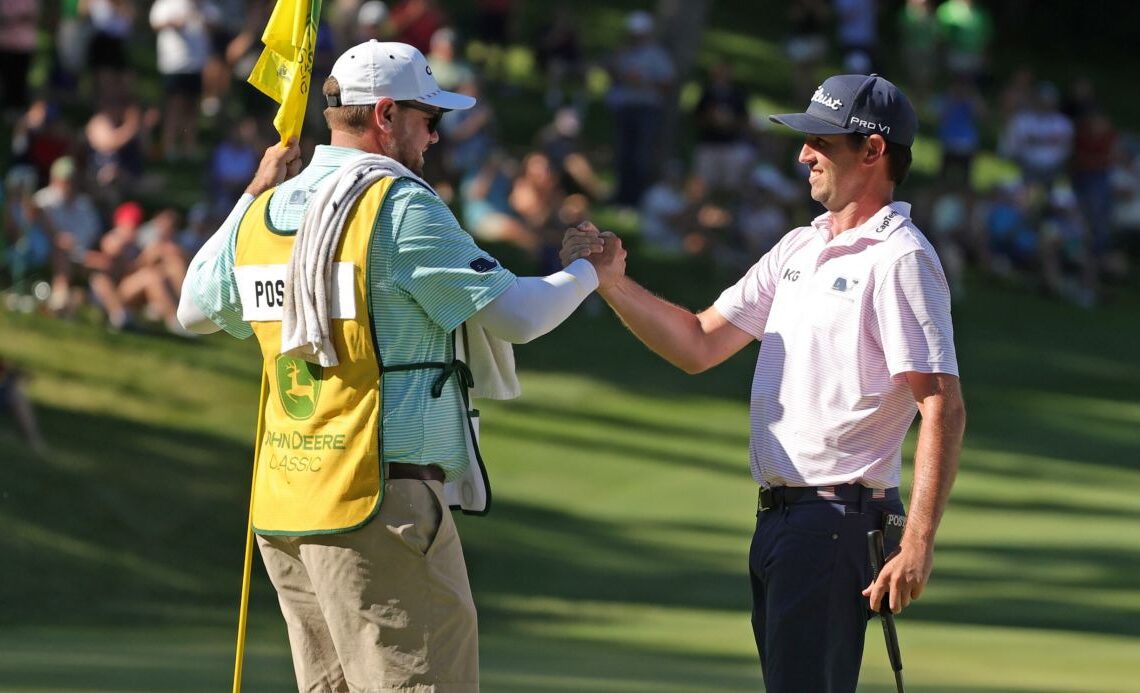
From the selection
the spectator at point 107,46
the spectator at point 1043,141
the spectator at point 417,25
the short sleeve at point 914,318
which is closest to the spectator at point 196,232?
the spectator at point 107,46

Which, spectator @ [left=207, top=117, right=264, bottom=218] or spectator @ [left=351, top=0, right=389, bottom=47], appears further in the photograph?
spectator @ [left=351, top=0, right=389, bottom=47]

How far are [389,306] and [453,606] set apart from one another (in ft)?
2.54

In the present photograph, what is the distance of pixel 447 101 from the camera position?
17.4 feet

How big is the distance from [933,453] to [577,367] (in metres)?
14.0

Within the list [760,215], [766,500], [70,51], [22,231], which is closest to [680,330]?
[766,500]

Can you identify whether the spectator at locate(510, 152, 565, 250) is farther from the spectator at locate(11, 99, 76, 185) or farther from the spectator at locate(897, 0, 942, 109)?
the spectator at locate(897, 0, 942, 109)

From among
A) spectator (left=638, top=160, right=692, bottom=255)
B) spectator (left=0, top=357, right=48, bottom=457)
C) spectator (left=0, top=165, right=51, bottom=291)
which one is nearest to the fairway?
spectator (left=0, top=357, right=48, bottom=457)

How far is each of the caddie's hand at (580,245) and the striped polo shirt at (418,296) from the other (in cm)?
50

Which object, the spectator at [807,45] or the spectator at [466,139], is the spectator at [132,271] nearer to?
the spectator at [466,139]

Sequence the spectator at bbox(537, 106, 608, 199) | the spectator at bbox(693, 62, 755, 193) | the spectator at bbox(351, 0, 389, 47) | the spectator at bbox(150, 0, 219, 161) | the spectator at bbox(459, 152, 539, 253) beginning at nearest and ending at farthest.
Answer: the spectator at bbox(351, 0, 389, 47), the spectator at bbox(459, 152, 539, 253), the spectator at bbox(150, 0, 219, 161), the spectator at bbox(537, 106, 608, 199), the spectator at bbox(693, 62, 755, 193)

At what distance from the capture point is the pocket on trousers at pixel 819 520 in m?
5.22

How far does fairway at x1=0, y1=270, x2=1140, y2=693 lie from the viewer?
1109 cm

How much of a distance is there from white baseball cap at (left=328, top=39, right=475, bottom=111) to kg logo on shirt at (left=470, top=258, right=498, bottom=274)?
17.2 inches

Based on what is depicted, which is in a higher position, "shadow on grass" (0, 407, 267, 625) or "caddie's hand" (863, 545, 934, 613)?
"caddie's hand" (863, 545, 934, 613)
